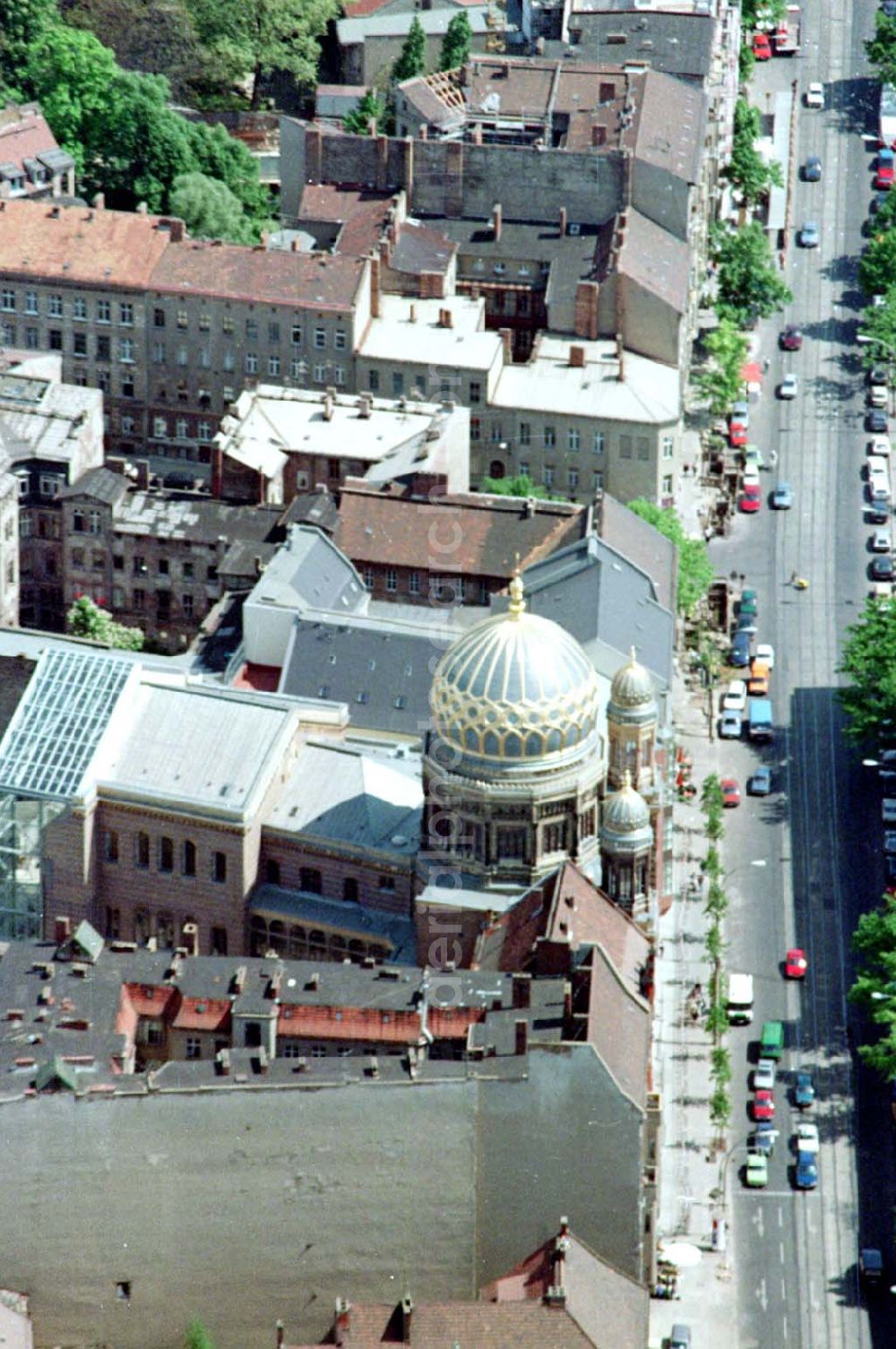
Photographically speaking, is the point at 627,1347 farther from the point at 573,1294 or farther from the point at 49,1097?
the point at 49,1097

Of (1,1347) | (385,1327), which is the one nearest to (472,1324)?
(385,1327)

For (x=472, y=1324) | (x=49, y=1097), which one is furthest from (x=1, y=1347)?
(x=472, y=1324)

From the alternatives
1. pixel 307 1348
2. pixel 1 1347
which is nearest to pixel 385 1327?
pixel 307 1348

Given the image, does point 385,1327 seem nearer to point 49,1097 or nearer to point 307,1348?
point 307,1348

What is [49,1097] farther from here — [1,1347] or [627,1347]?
[627,1347]

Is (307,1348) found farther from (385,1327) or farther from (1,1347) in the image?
(1,1347)

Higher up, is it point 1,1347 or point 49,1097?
point 49,1097
